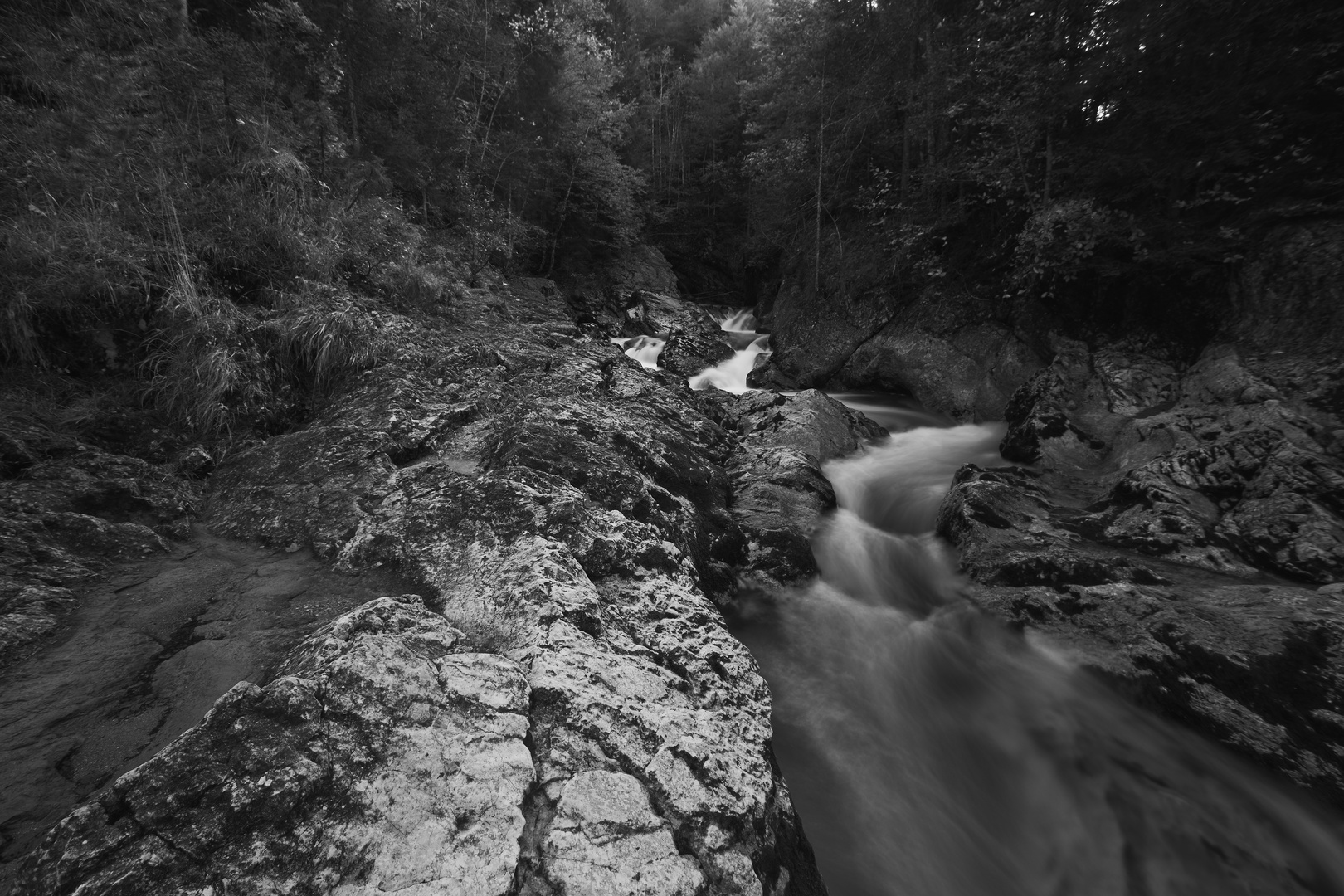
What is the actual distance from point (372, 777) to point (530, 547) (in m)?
1.36

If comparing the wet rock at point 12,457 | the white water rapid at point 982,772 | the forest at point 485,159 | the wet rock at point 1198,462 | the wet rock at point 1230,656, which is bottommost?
the white water rapid at point 982,772

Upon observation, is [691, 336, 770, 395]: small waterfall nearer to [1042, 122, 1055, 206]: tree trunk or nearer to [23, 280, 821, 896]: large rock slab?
[1042, 122, 1055, 206]: tree trunk

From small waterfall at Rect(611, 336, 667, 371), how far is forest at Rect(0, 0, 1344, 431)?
4035 mm

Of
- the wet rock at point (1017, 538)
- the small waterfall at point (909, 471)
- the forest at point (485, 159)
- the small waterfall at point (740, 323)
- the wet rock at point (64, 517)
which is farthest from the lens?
the small waterfall at point (740, 323)

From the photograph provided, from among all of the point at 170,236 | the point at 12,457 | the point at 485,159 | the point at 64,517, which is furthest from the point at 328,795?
the point at 485,159

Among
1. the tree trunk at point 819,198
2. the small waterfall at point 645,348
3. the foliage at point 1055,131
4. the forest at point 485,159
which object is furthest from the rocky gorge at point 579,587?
the small waterfall at point 645,348

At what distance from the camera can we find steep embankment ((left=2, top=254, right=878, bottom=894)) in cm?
149

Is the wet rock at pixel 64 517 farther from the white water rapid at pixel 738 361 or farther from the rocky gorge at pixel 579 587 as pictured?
the white water rapid at pixel 738 361

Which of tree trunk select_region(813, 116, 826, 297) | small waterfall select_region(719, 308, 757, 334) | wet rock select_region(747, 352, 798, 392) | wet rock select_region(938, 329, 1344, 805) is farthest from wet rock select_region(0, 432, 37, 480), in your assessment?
small waterfall select_region(719, 308, 757, 334)

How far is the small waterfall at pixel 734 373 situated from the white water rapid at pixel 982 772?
781 cm

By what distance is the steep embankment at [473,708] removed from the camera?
1.49 metres

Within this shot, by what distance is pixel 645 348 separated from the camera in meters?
15.4

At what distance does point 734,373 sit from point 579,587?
11.5 meters

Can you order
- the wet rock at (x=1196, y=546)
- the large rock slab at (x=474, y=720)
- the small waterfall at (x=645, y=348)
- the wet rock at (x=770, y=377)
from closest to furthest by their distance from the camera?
the large rock slab at (x=474, y=720)
the wet rock at (x=1196, y=546)
the wet rock at (x=770, y=377)
the small waterfall at (x=645, y=348)
